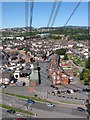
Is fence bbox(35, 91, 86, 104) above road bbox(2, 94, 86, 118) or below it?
above

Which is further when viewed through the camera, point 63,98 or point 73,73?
point 73,73

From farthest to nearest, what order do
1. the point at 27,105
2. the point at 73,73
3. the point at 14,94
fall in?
the point at 73,73, the point at 14,94, the point at 27,105

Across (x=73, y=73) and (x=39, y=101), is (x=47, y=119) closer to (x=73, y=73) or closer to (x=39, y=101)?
(x=39, y=101)

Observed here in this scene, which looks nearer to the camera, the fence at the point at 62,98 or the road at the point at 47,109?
the road at the point at 47,109

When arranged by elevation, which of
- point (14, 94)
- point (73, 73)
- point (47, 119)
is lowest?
point (47, 119)

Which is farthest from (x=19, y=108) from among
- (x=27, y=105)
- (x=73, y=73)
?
(x=73, y=73)

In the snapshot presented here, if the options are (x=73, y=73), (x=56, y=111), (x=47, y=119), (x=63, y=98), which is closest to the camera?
(x=47, y=119)

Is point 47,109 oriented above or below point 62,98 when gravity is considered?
below

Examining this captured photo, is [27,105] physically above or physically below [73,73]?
below

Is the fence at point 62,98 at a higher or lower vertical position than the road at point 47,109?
higher

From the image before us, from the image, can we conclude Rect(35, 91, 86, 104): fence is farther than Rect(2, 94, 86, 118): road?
Yes

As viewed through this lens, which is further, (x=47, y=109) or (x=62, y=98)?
(x=62, y=98)
